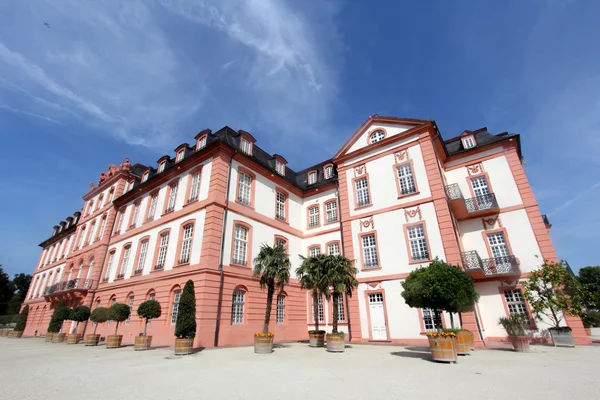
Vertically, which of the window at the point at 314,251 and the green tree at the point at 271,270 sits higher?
the window at the point at 314,251

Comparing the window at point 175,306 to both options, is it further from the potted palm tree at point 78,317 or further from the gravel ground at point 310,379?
the potted palm tree at point 78,317

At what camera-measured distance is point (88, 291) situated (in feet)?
75.7

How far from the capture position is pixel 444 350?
9.15m

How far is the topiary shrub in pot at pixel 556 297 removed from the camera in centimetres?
1368

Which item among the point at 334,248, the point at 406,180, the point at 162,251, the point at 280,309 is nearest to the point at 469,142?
the point at 406,180

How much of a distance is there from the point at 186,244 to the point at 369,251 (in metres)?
A: 11.3

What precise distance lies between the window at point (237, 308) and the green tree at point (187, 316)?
9.69 feet

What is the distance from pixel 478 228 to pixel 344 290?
10.2m

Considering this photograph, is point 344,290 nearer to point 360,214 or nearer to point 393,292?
point 393,292

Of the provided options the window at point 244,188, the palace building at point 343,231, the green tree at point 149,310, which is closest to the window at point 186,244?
the palace building at point 343,231

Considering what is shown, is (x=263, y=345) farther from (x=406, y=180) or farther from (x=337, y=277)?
(x=406, y=180)

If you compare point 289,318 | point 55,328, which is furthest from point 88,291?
point 289,318

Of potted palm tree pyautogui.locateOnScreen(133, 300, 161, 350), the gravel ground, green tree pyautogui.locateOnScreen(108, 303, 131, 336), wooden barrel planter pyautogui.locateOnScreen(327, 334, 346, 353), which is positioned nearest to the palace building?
potted palm tree pyautogui.locateOnScreen(133, 300, 161, 350)

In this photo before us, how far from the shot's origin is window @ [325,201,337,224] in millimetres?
22375
